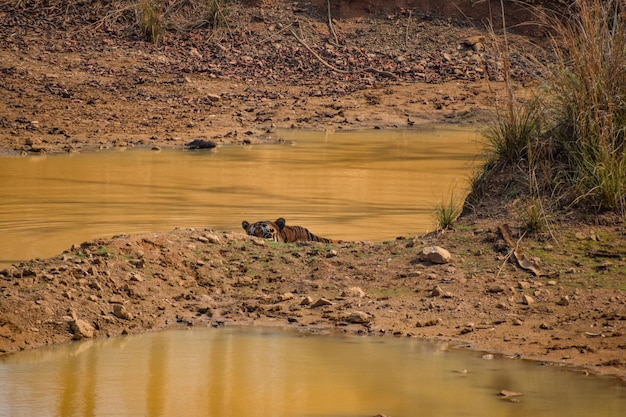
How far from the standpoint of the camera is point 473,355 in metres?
6.24

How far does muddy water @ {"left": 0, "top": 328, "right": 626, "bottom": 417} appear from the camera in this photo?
5.45 metres

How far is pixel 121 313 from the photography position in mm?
6762

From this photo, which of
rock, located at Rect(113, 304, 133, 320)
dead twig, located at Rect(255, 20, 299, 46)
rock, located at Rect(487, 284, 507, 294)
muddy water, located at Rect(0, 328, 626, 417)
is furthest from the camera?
dead twig, located at Rect(255, 20, 299, 46)

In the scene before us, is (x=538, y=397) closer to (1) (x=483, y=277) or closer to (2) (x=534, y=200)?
(1) (x=483, y=277)

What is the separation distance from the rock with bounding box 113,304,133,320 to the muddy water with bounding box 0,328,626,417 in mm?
235

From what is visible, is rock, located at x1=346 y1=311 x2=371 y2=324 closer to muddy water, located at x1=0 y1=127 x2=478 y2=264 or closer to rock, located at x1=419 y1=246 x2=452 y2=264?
rock, located at x1=419 y1=246 x2=452 y2=264

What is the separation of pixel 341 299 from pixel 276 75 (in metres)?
12.6

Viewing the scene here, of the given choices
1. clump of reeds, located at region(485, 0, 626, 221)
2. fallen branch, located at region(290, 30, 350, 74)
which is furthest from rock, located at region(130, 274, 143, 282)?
fallen branch, located at region(290, 30, 350, 74)

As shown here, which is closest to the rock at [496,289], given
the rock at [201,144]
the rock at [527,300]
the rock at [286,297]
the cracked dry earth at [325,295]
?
the cracked dry earth at [325,295]

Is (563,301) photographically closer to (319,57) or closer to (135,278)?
(135,278)

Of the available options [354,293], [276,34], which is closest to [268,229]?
[354,293]

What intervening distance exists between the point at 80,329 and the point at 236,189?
5566mm

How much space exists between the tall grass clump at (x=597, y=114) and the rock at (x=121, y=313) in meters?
3.16

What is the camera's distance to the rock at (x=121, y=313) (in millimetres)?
6758
